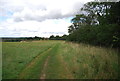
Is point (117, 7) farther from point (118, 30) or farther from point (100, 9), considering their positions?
point (100, 9)

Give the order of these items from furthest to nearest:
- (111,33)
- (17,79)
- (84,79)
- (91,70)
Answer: (111,33), (91,70), (17,79), (84,79)

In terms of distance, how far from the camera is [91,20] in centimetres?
2731

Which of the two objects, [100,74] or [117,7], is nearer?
[100,74]

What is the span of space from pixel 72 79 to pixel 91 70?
1237 millimetres

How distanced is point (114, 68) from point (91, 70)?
1135 mm

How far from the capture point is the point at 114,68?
21.6 feet

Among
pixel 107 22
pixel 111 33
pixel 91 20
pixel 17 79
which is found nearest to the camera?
pixel 17 79

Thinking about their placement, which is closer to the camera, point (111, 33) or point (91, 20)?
point (111, 33)

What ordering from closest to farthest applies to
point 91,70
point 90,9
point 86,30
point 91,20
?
point 91,70
point 86,30
point 90,9
point 91,20

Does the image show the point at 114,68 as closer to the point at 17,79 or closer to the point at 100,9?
the point at 17,79

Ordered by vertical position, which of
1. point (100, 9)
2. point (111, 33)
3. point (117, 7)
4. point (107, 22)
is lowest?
point (111, 33)

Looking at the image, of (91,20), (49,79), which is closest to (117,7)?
(49,79)

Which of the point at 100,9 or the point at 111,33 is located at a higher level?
the point at 100,9

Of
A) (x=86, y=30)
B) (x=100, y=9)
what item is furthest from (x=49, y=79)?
(x=100, y=9)
